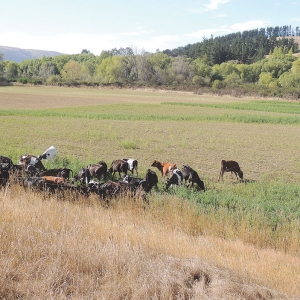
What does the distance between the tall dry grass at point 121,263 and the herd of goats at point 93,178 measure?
6.58 feet

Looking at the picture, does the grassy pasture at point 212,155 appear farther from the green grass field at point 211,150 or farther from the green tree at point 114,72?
the green tree at point 114,72

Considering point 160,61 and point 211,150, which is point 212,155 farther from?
point 160,61

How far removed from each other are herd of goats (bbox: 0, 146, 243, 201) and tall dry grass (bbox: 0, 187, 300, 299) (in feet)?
6.58

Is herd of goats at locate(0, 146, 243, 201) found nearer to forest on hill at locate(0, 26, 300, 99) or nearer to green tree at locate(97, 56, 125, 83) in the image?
forest on hill at locate(0, 26, 300, 99)

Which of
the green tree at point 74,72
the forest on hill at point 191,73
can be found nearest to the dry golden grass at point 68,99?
the forest on hill at point 191,73

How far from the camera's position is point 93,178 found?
11.1 m

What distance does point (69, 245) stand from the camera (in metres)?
4.74

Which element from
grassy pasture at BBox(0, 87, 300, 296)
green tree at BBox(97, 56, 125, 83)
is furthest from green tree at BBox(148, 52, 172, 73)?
grassy pasture at BBox(0, 87, 300, 296)

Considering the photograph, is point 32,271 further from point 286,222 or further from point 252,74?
point 252,74

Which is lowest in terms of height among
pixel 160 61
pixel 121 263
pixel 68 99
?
pixel 121 263

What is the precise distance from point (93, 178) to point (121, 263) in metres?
6.86

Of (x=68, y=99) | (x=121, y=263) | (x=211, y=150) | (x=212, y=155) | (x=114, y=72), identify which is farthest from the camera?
(x=114, y=72)

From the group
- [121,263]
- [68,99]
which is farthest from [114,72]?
[121,263]

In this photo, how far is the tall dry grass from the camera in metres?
3.89
